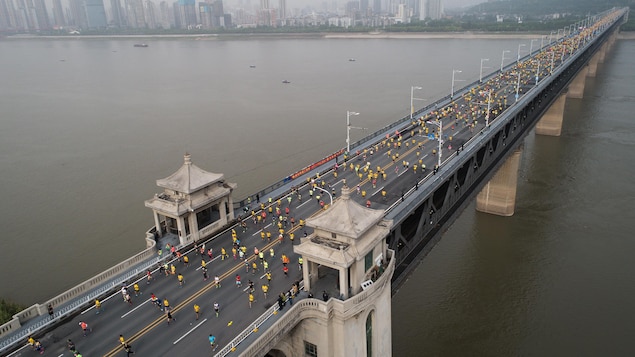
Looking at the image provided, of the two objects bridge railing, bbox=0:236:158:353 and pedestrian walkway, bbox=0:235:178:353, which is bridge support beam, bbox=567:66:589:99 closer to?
bridge railing, bbox=0:236:158:353

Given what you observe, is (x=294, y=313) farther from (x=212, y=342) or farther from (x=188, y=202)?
(x=188, y=202)

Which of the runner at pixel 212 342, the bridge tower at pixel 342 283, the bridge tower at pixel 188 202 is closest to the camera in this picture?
the runner at pixel 212 342

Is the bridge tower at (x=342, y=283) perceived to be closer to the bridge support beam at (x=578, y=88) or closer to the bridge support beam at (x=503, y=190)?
the bridge support beam at (x=503, y=190)

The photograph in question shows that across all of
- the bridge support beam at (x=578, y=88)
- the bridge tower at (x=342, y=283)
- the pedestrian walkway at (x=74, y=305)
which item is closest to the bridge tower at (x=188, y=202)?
the pedestrian walkway at (x=74, y=305)

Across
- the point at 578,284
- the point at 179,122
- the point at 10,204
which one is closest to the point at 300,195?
the point at 578,284

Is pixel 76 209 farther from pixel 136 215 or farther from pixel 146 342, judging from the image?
pixel 146 342

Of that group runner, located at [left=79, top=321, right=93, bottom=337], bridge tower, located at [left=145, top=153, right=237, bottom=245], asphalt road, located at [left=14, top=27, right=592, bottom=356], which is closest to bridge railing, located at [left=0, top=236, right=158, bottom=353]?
asphalt road, located at [left=14, top=27, right=592, bottom=356]

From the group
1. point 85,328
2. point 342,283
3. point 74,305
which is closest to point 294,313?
point 342,283
